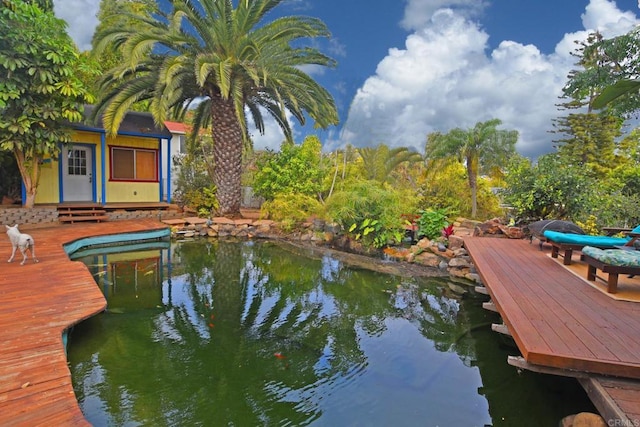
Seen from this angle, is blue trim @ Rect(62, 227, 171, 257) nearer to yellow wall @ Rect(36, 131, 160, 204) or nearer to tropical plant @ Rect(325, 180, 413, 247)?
yellow wall @ Rect(36, 131, 160, 204)

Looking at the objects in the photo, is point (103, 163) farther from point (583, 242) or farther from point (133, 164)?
point (583, 242)

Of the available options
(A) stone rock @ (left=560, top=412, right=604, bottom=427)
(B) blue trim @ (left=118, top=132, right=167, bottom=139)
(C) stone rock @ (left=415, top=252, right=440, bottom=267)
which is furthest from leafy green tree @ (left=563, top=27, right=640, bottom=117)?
(B) blue trim @ (left=118, top=132, right=167, bottom=139)

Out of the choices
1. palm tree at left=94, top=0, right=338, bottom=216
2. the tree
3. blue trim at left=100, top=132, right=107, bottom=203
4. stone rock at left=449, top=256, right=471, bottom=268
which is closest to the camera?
stone rock at left=449, top=256, right=471, bottom=268

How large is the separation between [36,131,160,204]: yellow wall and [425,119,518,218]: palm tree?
11.0 metres

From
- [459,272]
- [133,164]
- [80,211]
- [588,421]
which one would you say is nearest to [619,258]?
[588,421]

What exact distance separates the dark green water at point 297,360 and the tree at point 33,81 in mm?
4808

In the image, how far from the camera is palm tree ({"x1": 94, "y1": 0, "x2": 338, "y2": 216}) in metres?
10.2

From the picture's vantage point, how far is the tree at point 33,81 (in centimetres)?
840

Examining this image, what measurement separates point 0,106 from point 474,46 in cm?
1454

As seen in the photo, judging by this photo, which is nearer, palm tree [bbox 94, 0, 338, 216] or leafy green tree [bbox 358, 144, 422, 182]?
palm tree [bbox 94, 0, 338, 216]

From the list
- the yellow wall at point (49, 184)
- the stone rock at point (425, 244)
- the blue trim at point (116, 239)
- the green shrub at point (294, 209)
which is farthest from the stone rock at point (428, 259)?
the yellow wall at point (49, 184)

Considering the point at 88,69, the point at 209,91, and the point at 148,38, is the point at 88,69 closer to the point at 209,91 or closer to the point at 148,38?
the point at 148,38

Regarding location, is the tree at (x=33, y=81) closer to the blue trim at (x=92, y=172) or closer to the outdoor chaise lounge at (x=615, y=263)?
the blue trim at (x=92, y=172)

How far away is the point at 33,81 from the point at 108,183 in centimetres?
451
